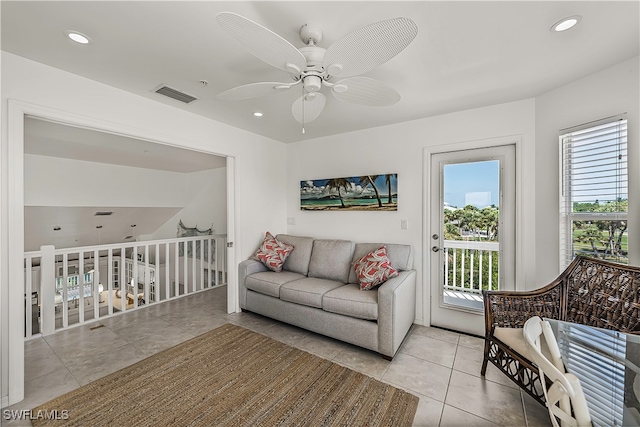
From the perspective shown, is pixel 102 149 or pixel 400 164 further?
pixel 102 149

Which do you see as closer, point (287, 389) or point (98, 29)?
point (98, 29)

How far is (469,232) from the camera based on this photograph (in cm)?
292

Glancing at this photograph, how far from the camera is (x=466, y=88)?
2363 millimetres

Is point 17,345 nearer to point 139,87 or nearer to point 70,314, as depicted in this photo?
point 139,87

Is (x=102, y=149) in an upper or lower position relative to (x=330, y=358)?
upper

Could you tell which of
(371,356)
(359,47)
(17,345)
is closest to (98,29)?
(359,47)

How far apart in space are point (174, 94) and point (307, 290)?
2.33 meters

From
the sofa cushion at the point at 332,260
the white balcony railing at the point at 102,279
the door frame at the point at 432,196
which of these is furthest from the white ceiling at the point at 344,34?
the white balcony railing at the point at 102,279

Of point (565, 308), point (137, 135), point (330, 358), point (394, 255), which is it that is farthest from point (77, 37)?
point (565, 308)

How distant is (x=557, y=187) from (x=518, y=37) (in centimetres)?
142

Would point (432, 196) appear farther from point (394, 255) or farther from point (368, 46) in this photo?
point (368, 46)

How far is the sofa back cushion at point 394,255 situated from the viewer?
119 inches

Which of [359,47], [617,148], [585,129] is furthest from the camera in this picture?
[585,129]

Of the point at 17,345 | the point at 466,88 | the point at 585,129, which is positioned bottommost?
the point at 17,345
